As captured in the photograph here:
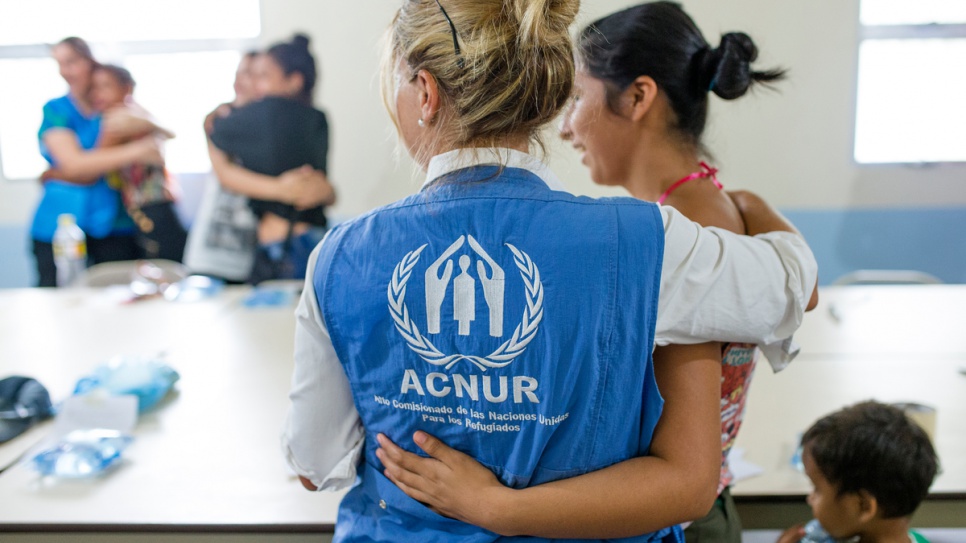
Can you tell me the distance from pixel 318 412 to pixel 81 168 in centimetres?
323

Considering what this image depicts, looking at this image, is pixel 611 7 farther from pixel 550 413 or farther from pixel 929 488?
pixel 550 413

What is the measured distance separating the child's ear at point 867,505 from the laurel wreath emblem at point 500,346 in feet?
2.37

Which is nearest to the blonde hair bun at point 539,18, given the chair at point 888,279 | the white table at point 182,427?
the white table at point 182,427

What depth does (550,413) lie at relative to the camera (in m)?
0.73

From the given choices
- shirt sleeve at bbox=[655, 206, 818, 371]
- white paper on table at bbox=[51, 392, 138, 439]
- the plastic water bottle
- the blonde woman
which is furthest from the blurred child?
shirt sleeve at bbox=[655, 206, 818, 371]

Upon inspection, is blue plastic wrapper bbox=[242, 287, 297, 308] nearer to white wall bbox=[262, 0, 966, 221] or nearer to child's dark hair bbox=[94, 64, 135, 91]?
white wall bbox=[262, 0, 966, 221]

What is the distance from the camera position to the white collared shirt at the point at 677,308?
2.39 feet

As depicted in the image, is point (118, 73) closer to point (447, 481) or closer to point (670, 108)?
point (670, 108)

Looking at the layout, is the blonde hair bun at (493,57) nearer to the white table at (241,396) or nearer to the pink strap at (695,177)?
the pink strap at (695,177)

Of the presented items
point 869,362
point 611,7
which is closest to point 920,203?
point 611,7

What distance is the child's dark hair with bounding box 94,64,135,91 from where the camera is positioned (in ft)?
11.6

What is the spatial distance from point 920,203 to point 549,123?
3.98m

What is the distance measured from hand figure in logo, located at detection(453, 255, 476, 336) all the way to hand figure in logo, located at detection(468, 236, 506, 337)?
0.01 metres

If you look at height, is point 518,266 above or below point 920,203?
above
